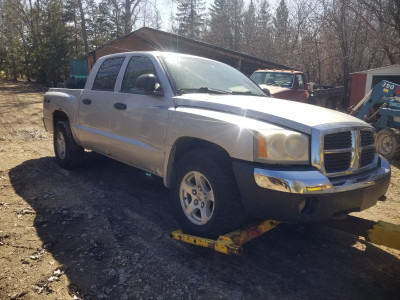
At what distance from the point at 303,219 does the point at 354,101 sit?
48.9 feet

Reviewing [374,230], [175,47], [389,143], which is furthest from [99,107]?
[175,47]

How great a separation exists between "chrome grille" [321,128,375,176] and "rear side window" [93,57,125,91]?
2.99 m

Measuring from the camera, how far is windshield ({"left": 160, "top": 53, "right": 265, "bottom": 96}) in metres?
3.73

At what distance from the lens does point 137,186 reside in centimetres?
492

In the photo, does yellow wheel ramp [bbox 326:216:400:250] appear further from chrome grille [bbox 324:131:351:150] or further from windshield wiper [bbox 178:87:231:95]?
windshield wiper [bbox 178:87:231:95]

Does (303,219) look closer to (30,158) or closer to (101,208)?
(101,208)

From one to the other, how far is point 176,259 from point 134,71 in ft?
8.08

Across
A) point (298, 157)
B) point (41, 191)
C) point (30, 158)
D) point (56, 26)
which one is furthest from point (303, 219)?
point (56, 26)

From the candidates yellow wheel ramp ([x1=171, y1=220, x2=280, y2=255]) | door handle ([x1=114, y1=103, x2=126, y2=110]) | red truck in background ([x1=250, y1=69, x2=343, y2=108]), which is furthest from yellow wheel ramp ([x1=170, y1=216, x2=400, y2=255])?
red truck in background ([x1=250, y1=69, x2=343, y2=108])

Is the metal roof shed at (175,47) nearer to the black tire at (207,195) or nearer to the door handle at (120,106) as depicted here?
the door handle at (120,106)

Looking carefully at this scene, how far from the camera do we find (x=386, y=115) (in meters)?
8.27

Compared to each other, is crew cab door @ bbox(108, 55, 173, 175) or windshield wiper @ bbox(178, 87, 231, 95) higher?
windshield wiper @ bbox(178, 87, 231, 95)

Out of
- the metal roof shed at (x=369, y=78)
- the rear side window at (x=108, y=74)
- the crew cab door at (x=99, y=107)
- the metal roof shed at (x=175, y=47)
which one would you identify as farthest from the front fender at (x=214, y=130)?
the metal roof shed at (x=175, y=47)

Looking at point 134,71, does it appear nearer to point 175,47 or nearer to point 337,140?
point 337,140
